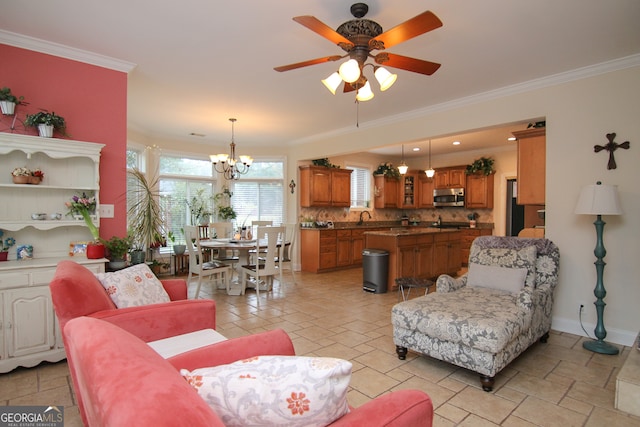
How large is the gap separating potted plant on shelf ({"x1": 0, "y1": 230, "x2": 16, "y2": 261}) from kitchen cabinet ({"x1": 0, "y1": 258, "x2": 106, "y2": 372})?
4.9 inches

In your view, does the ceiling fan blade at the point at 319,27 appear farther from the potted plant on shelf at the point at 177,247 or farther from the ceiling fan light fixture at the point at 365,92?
the potted plant on shelf at the point at 177,247

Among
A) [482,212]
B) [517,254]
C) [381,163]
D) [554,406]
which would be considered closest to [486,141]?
[482,212]

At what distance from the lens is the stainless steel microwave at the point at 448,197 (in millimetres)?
8102

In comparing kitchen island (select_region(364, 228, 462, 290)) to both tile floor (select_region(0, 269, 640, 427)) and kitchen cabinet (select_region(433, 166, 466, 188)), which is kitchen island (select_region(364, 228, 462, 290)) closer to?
tile floor (select_region(0, 269, 640, 427))

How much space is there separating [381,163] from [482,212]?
110 inches

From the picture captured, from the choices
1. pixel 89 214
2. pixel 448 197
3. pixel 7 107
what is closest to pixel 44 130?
pixel 7 107

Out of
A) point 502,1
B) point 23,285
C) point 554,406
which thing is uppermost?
point 502,1

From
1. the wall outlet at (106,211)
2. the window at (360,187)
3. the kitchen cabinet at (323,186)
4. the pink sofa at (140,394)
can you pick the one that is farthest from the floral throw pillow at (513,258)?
the window at (360,187)

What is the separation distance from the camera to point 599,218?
10.6 ft

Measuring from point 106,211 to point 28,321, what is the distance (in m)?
1.13

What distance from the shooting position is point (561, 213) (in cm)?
372

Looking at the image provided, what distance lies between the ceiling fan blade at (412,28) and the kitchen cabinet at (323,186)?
16.4 ft

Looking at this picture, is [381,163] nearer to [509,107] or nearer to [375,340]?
[509,107]

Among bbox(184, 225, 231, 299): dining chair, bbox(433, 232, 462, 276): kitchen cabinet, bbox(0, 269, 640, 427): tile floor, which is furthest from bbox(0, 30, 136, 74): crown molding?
bbox(433, 232, 462, 276): kitchen cabinet
